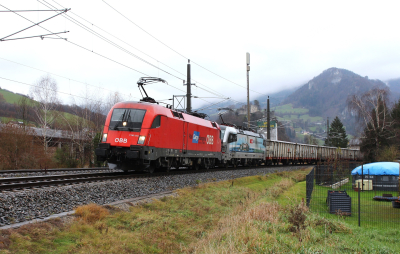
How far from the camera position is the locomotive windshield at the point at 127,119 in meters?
14.8

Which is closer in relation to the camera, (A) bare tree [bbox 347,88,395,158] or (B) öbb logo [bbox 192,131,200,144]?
(B) öbb logo [bbox 192,131,200,144]

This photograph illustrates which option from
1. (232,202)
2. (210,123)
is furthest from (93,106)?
(232,202)

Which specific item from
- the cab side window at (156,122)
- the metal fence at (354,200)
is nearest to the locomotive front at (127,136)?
the cab side window at (156,122)

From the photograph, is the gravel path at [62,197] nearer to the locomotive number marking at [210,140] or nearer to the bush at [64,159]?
the locomotive number marking at [210,140]

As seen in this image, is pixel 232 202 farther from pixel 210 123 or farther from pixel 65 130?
pixel 65 130

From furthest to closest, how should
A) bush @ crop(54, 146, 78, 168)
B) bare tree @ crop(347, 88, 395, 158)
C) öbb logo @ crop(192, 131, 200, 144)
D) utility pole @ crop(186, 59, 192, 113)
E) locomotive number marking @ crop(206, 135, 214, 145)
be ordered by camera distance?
1. bare tree @ crop(347, 88, 395, 158)
2. bush @ crop(54, 146, 78, 168)
3. utility pole @ crop(186, 59, 192, 113)
4. locomotive number marking @ crop(206, 135, 214, 145)
5. öbb logo @ crop(192, 131, 200, 144)

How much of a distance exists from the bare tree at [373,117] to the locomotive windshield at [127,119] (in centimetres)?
3532

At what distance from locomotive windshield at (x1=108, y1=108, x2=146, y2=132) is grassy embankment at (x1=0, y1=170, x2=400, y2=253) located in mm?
5098

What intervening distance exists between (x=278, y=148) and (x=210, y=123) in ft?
64.5

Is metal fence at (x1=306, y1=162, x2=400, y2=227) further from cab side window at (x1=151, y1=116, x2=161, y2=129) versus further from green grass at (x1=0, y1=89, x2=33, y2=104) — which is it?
green grass at (x1=0, y1=89, x2=33, y2=104)

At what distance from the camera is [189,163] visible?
2031cm

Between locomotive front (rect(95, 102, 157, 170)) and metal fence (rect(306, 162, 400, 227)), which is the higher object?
locomotive front (rect(95, 102, 157, 170))

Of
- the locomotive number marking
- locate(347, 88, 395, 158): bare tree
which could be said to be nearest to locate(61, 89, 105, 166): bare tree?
the locomotive number marking

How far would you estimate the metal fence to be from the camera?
10.6 metres
